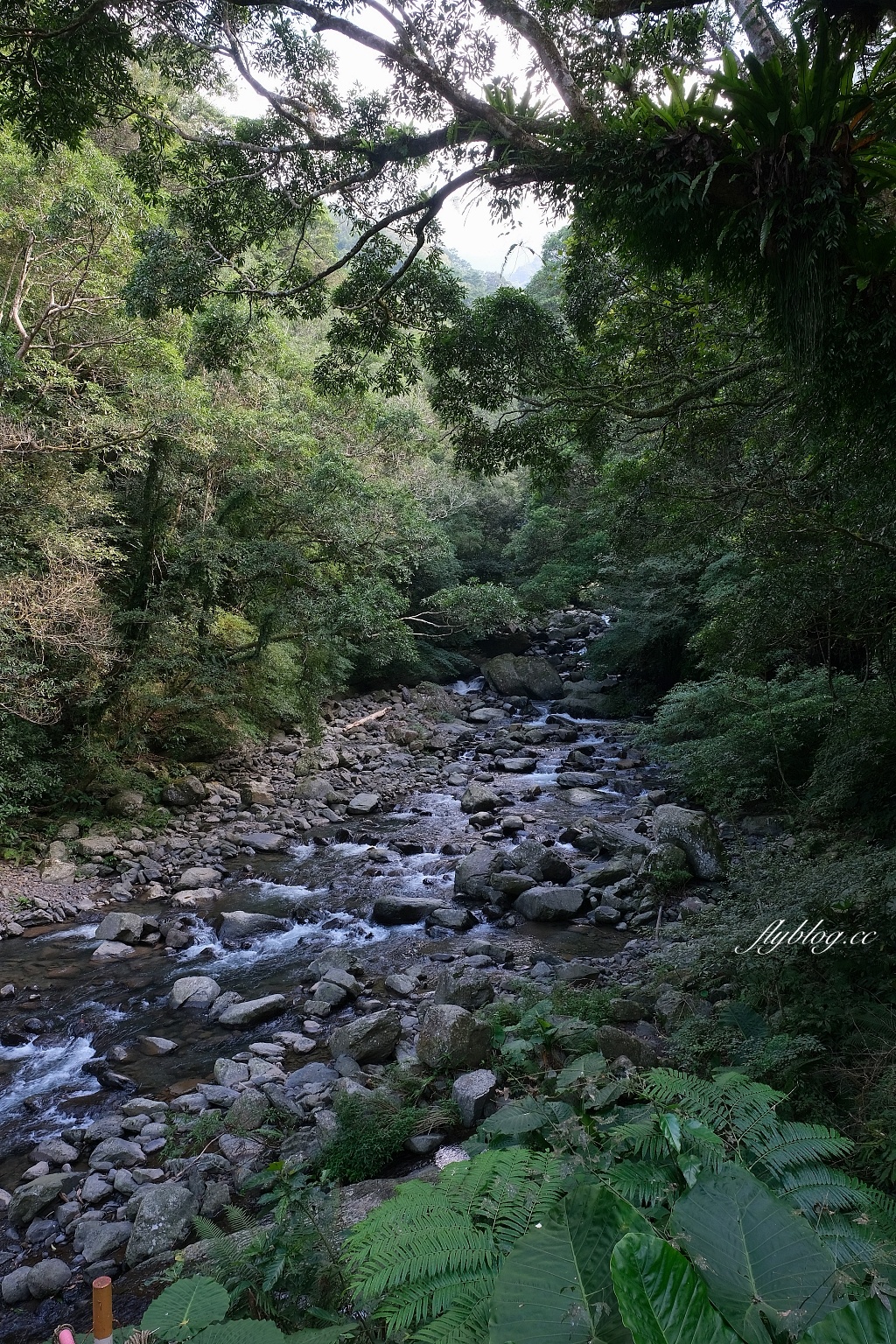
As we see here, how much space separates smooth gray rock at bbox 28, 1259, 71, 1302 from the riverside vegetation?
0.7 inches

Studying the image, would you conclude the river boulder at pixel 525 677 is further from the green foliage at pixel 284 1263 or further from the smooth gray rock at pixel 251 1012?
the green foliage at pixel 284 1263

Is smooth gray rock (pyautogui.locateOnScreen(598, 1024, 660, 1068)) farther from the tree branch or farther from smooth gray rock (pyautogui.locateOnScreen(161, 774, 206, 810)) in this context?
smooth gray rock (pyautogui.locateOnScreen(161, 774, 206, 810))

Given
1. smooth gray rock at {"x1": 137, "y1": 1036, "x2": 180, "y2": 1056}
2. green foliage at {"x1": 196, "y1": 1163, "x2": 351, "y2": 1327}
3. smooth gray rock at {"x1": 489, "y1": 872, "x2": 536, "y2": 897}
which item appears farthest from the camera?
smooth gray rock at {"x1": 489, "y1": 872, "x2": 536, "y2": 897}

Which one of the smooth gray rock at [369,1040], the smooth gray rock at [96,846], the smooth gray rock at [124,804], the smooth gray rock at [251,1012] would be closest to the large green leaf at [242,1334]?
the smooth gray rock at [369,1040]

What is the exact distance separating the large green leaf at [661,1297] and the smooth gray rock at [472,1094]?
3007mm

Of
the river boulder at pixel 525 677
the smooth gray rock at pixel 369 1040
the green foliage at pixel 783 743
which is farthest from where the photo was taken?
the river boulder at pixel 525 677

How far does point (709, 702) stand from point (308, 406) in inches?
409

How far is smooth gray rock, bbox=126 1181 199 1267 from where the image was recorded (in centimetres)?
332

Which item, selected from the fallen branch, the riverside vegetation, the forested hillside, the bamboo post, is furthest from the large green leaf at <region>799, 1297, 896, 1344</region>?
the fallen branch

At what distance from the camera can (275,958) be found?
680 cm

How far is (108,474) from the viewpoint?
10766 millimetres

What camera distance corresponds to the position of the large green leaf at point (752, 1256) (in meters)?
1.09

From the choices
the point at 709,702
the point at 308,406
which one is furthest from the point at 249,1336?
the point at 308,406

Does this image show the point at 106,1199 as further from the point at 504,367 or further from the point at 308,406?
the point at 308,406
